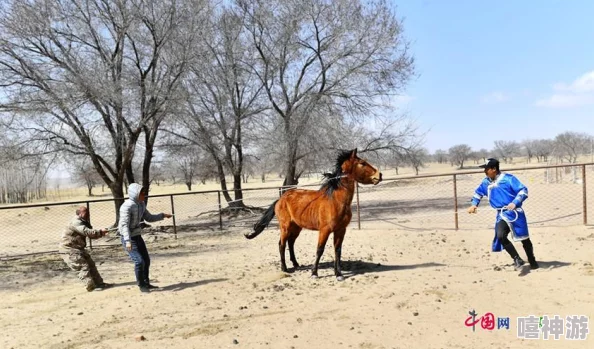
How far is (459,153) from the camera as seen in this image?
9000 cm

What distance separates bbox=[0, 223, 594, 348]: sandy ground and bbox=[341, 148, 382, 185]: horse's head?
1386 millimetres

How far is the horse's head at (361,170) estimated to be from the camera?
644cm

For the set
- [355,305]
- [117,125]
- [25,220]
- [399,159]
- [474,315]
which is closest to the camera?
[474,315]

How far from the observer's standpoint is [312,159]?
16.5 meters

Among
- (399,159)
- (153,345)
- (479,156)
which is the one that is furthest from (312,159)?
(479,156)

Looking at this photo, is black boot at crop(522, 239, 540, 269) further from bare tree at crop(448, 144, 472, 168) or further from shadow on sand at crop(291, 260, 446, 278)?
bare tree at crop(448, 144, 472, 168)

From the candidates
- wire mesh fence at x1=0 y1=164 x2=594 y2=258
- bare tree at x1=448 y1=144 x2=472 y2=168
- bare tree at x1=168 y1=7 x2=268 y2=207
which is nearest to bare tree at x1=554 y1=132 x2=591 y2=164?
bare tree at x1=448 y1=144 x2=472 y2=168

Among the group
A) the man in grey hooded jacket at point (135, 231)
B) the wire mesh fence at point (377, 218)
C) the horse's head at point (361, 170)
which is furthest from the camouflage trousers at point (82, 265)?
the horse's head at point (361, 170)

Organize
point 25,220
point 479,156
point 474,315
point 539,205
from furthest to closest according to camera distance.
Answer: point 479,156, point 25,220, point 539,205, point 474,315

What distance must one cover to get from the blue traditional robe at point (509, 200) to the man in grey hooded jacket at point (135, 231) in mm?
4683

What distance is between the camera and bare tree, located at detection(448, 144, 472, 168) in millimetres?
89769

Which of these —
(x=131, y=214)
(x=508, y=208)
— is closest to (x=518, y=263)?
(x=508, y=208)

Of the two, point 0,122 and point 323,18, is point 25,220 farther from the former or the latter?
point 323,18

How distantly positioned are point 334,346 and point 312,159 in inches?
498
